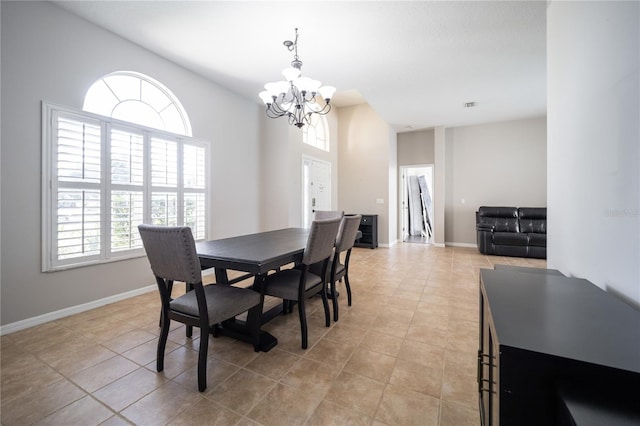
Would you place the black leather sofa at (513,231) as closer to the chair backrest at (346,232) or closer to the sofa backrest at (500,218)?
the sofa backrest at (500,218)

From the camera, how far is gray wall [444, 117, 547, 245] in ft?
18.8

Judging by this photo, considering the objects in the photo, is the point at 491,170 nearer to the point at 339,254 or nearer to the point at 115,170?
the point at 339,254

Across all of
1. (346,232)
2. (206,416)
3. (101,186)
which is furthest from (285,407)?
(101,186)

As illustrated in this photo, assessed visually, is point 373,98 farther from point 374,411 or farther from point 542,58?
point 374,411

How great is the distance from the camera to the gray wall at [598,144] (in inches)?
38.9

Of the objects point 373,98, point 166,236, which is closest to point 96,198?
point 166,236

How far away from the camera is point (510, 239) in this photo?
16.7ft

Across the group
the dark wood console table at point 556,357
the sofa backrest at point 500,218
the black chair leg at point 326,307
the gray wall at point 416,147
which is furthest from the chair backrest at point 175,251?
the gray wall at point 416,147

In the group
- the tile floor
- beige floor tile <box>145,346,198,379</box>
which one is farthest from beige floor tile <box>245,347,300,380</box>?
beige floor tile <box>145,346,198,379</box>

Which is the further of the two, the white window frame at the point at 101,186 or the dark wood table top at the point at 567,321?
the white window frame at the point at 101,186

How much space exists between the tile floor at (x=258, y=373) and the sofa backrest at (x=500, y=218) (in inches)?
137

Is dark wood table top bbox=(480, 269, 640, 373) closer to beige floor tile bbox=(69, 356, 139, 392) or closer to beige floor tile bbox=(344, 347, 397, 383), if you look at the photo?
beige floor tile bbox=(344, 347, 397, 383)

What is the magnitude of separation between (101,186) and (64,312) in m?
1.25

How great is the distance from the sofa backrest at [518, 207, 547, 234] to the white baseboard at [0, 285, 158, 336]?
6.52 meters
